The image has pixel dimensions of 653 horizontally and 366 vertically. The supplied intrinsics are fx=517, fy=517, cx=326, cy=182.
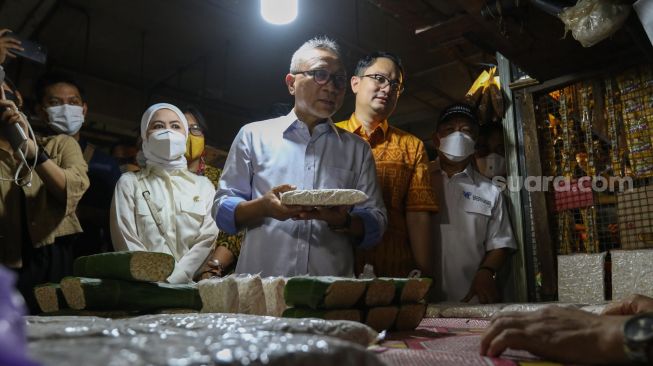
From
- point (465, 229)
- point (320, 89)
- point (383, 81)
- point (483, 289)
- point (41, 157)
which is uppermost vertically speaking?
point (383, 81)

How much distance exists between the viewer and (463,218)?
3.42m

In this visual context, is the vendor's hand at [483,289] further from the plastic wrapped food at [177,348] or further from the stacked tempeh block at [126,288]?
the plastic wrapped food at [177,348]

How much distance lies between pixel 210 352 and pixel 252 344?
6 centimetres

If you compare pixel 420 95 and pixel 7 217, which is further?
pixel 420 95

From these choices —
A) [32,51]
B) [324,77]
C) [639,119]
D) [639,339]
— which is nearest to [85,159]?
[32,51]

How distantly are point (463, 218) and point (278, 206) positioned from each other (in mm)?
1696

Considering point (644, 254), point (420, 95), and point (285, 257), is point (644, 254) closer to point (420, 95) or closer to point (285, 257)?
point (285, 257)

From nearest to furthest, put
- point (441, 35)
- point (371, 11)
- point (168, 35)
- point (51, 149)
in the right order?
1. point (51, 149)
2. point (441, 35)
3. point (371, 11)
4. point (168, 35)

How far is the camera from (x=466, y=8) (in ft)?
9.40

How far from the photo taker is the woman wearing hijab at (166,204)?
281 centimetres

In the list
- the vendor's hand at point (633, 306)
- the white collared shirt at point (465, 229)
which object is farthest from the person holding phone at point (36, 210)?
the vendor's hand at point (633, 306)

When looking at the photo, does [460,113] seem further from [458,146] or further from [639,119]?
[639,119]

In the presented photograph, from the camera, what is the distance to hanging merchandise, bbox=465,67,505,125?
12.3 ft

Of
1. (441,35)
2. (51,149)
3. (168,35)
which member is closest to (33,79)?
(168,35)
